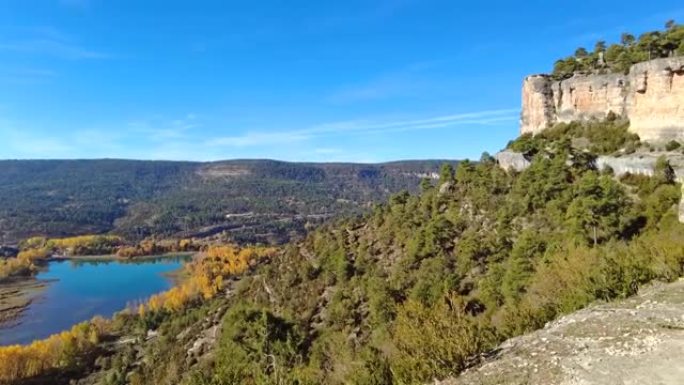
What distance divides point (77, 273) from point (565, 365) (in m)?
171

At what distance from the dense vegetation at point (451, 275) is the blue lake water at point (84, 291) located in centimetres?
4660

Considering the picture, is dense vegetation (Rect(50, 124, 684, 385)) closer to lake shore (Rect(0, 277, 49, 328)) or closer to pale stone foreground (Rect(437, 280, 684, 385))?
pale stone foreground (Rect(437, 280, 684, 385))

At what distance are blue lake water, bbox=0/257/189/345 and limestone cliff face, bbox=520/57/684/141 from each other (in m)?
89.7

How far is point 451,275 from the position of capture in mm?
33625

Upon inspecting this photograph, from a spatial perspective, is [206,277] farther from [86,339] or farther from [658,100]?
[658,100]

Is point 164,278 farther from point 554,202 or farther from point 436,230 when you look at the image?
point 554,202

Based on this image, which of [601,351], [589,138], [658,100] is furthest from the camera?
[589,138]

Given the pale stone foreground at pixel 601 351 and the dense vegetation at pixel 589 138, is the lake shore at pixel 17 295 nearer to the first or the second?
the dense vegetation at pixel 589 138

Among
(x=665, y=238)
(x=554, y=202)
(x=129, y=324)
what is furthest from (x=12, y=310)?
(x=665, y=238)

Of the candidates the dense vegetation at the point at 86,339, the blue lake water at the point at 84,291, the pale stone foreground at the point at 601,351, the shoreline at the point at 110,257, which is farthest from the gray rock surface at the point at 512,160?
the shoreline at the point at 110,257

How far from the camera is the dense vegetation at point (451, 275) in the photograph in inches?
603

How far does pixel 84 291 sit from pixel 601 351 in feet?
451

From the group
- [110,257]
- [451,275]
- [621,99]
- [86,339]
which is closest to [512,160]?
[621,99]

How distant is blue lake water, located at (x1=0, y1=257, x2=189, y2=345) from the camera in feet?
301
